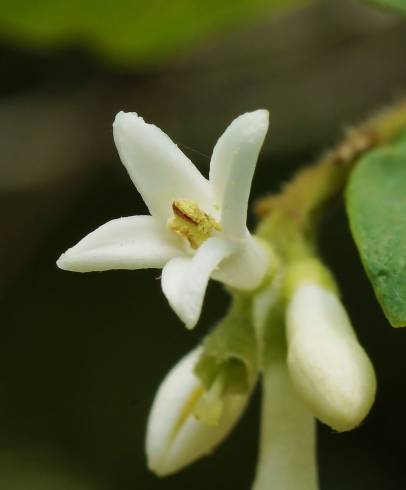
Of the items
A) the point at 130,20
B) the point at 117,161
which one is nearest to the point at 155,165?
the point at 130,20

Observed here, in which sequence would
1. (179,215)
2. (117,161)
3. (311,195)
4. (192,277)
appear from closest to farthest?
(192,277) → (179,215) → (311,195) → (117,161)

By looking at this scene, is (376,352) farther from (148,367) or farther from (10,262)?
(10,262)

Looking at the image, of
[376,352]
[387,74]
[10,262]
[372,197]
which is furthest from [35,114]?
[372,197]

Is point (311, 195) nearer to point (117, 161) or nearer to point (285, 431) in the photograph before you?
point (285, 431)

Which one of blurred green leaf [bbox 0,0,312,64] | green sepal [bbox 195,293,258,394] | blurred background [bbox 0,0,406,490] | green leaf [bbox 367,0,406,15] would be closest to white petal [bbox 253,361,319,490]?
green sepal [bbox 195,293,258,394]

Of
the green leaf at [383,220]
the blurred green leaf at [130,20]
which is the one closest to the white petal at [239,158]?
the green leaf at [383,220]

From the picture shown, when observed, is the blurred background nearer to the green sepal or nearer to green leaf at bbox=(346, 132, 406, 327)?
green leaf at bbox=(346, 132, 406, 327)

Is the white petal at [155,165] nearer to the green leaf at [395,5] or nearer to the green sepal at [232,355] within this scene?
the green sepal at [232,355]
